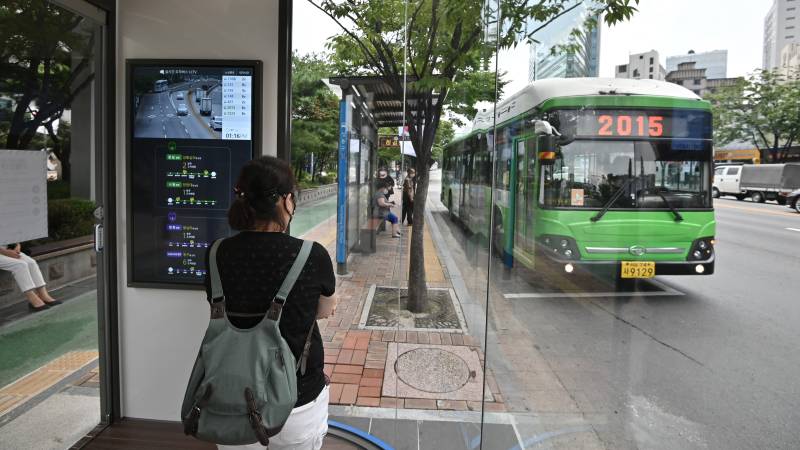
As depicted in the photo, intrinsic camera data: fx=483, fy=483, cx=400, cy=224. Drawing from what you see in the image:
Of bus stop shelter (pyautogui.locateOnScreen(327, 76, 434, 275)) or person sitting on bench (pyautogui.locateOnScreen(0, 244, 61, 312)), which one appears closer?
person sitting on bench (pyautogui.locateOnScreen(0, 244, 61, 312))

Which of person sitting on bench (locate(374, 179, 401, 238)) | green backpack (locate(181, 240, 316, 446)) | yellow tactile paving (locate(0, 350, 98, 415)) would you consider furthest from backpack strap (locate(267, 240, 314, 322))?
person sitting on bench (locate(374, 179, 401, 238))

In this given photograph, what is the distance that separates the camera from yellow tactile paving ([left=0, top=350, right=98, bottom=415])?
3113mm

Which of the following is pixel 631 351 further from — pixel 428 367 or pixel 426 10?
pixel 426 10

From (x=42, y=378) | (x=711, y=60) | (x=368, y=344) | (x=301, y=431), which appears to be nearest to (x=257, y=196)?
(x=301, y=431)

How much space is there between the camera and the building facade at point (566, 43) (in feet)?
10.1

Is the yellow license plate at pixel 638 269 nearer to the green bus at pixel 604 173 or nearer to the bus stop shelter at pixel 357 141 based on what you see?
the green bus at pixel 604 173

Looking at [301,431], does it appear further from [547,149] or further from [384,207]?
[384,207]

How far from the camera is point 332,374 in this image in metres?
3.91

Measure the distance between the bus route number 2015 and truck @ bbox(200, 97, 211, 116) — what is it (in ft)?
10.6

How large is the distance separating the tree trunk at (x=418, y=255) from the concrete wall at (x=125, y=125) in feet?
7.25

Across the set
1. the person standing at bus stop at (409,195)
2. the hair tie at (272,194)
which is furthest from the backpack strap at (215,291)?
the person standing at bus stop at (409,195)

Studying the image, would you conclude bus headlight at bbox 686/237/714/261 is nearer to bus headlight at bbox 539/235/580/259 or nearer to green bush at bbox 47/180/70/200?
bus headlight at bbox 539/235/580/259

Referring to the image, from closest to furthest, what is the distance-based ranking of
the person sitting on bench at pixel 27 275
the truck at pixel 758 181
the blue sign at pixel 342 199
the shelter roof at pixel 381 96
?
the truck at pixel 758 181
the person sitting on bench at pixel 27 275
the shelter roof at pixel 381 96
the blue sign at pixel 342 199

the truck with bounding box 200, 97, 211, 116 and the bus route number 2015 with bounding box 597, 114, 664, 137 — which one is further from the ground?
the bus route number 2015 with bounding box 597, 114, 664, 137
